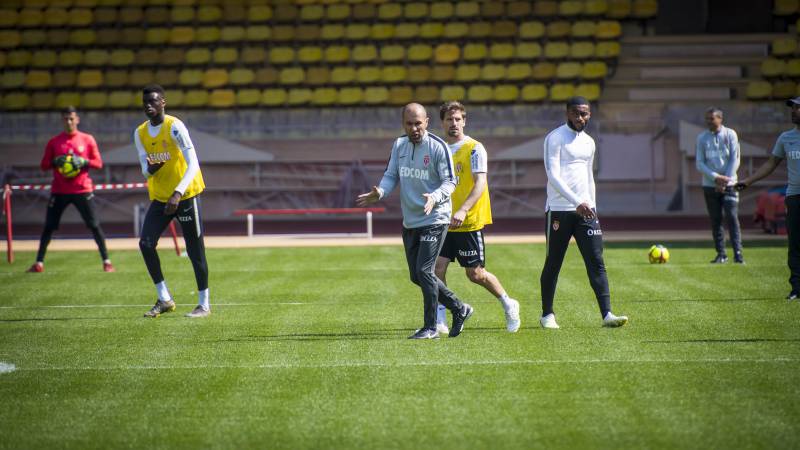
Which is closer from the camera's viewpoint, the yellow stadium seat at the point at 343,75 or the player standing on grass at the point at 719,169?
the player standing on grass at the point at 719,169

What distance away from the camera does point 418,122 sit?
828 centimetres

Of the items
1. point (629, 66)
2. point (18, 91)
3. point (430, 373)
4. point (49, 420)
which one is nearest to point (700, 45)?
point (629, 66)

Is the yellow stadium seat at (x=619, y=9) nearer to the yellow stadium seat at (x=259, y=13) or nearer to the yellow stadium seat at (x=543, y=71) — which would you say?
the yellow stadium seat at (x=543, y=71)

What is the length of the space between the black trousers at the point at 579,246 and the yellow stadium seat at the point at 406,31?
20.3 m

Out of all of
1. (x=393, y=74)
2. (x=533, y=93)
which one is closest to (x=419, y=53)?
(x=393, y=74)

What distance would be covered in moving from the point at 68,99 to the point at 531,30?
12260 mm

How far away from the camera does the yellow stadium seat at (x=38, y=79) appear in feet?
93.9

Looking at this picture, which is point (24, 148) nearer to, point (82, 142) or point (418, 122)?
point (82, 142)

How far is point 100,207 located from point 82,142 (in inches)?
501

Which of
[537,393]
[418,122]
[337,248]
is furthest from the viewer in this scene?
[337,248]

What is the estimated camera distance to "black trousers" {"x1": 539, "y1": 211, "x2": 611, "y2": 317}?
9078 millimetres

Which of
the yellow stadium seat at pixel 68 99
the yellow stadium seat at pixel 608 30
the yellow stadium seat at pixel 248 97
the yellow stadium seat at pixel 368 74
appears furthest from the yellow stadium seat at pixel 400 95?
the yellow stadium seat at pixel 68 99

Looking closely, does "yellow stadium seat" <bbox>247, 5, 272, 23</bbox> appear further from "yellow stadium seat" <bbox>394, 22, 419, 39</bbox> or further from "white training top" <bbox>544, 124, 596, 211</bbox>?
"white training top" <bbox>544, 124, 596, 211</bbox>

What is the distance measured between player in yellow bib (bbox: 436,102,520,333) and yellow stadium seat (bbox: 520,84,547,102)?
1864 cm
